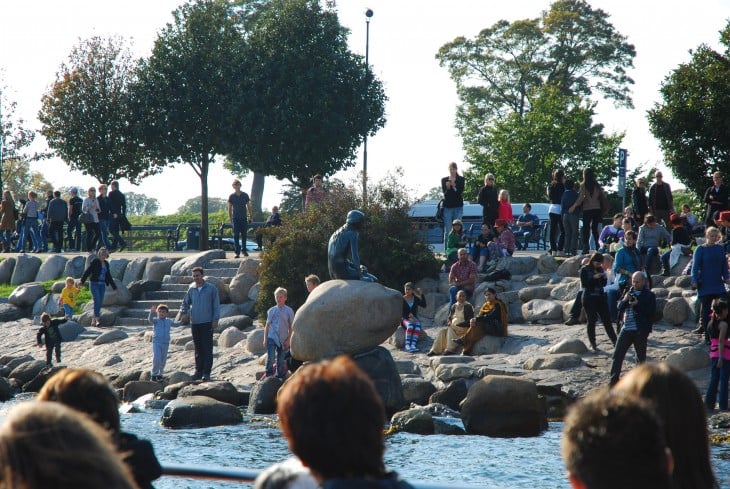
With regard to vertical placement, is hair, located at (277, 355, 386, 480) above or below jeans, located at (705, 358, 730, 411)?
above

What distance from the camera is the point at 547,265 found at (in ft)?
74.0

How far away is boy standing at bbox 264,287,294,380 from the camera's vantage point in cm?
1709

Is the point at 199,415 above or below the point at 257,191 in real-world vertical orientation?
below

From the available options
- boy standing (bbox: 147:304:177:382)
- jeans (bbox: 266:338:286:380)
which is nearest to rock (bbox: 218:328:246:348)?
boy standing (bbox: 147:304:177:382)

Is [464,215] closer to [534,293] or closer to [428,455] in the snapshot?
[534,293]

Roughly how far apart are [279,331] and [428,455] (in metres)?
5.22

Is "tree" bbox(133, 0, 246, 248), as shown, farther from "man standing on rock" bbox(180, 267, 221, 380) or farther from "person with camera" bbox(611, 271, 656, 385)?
"person with camera" bbox(611, 271, 656, 385)

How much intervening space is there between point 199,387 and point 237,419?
74.8 inches

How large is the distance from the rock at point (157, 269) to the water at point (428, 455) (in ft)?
41.5

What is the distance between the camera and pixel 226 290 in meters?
25.2

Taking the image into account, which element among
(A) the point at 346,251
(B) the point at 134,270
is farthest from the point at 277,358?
(B) the point at 134,270

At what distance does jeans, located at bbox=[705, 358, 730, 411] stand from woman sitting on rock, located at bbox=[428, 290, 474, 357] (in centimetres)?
569

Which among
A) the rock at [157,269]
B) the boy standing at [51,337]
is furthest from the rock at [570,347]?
the rock at [157,269]

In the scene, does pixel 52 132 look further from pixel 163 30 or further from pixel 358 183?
pixel 358 183
